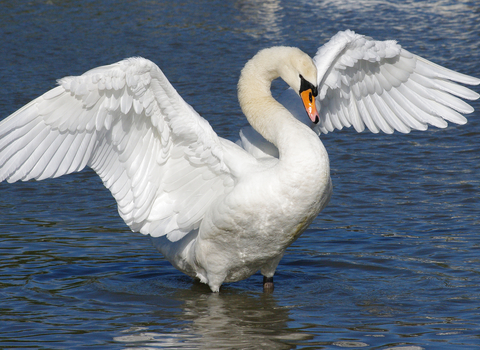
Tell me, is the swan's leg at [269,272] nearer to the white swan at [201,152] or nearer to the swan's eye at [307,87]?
the white swan at [201,152]

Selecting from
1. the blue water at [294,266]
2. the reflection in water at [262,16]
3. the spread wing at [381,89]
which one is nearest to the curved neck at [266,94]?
the spread wing at [381,89]

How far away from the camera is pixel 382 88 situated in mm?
7234

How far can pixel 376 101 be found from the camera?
287 inches

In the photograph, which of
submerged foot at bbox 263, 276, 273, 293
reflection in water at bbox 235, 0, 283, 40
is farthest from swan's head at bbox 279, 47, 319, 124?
reflection in water at bbox 235, 0, 283, 40

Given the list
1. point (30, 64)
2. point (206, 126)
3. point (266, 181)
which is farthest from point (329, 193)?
point (30, 64)

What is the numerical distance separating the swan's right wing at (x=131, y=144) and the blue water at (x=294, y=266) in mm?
810

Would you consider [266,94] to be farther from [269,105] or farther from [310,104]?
[310,104]

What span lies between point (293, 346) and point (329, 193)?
3.97 ft

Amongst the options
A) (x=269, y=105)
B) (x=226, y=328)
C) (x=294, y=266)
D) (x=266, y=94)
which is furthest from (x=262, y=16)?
(x=226, y=328)

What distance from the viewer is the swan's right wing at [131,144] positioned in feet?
17.8

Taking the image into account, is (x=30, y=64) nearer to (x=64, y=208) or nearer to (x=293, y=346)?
(x=64, y=208)

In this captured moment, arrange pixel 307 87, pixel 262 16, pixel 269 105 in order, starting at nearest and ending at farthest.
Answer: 1. pixel 307 87
2. pixel 269 105
3. pixel 262 16

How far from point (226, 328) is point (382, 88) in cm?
286

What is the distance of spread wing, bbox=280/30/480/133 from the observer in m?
6.69
